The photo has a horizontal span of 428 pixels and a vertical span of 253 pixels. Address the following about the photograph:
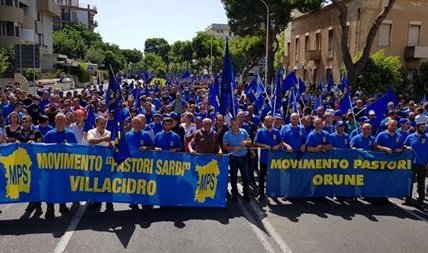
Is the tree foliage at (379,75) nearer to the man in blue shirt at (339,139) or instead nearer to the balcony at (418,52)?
the balcony at (418,52)

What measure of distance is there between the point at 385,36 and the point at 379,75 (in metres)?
7.44

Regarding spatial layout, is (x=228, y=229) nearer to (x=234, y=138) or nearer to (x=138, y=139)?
(x=234, y=138)

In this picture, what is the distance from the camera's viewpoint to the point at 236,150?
8.67 metres

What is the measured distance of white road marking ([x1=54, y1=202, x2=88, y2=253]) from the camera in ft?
20.9

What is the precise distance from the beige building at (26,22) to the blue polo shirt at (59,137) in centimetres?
3826

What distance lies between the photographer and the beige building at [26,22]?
157ft

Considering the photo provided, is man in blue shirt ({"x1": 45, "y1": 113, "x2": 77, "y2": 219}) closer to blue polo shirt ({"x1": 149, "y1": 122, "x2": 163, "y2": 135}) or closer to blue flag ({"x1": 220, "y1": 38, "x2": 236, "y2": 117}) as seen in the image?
blue polo shirt ({"x1": 149, "y1": 122, "x2": 163, "y2": 135})

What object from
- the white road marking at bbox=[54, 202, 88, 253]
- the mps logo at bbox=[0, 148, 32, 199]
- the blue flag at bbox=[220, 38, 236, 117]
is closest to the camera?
the white road marking at bbox=[54, 202, 88, 253]

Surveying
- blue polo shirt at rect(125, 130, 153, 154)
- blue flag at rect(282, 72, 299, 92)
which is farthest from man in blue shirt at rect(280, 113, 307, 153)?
blue flag at rect(282, 72, 299, 92)

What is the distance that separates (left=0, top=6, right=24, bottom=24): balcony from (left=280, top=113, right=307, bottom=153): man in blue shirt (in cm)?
4535

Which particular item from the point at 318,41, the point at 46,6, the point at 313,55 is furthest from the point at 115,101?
the point at 46,6

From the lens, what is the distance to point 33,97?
13.2 m

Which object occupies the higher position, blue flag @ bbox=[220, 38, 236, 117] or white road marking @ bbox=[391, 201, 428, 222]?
blue flag @ bbox=[220, 38, 236, 117]

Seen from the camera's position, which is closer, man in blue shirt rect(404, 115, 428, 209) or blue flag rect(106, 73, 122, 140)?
blue flag rect(106, 73, 122, 140)
